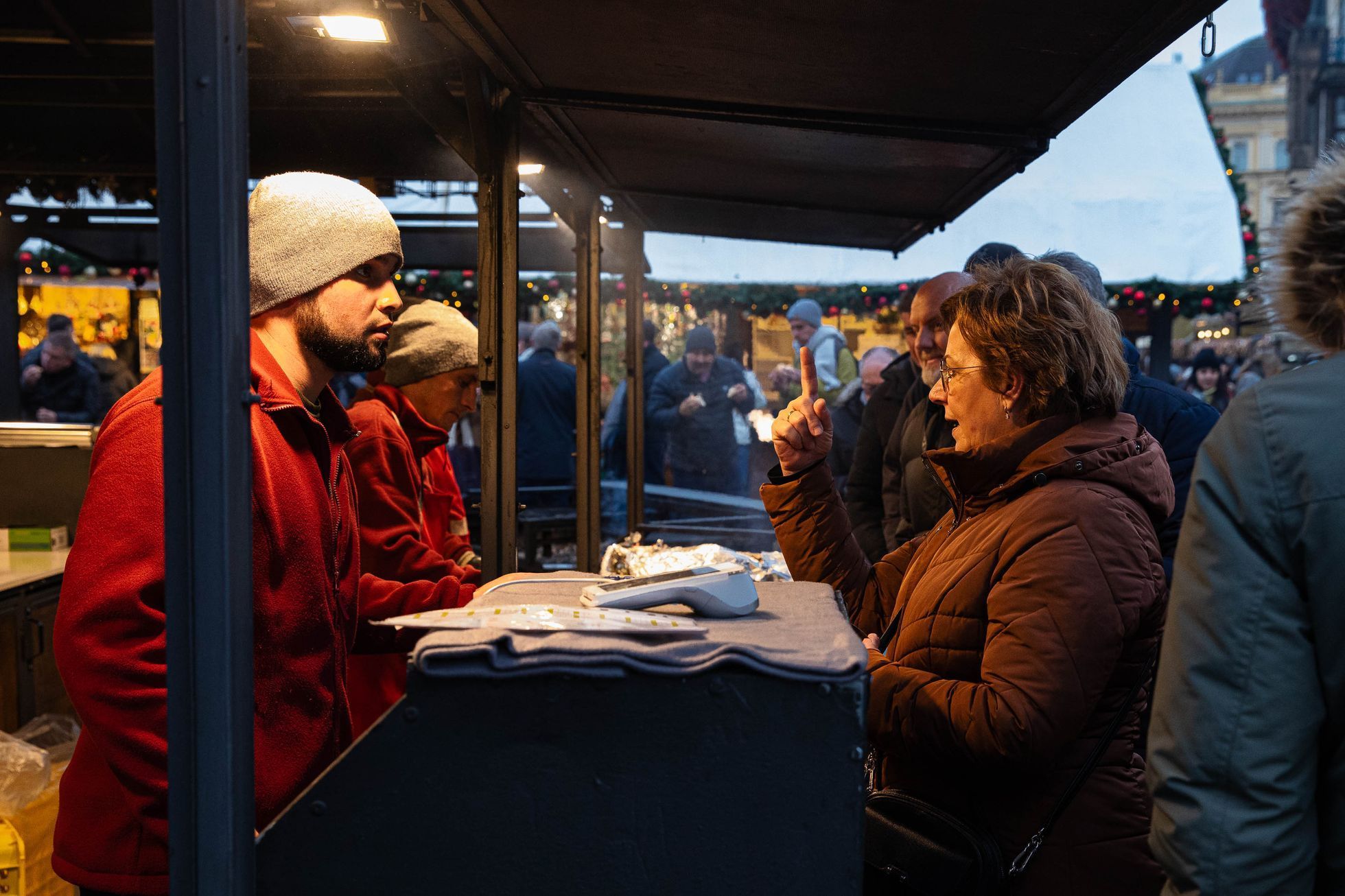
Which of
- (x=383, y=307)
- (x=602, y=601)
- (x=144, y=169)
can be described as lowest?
(x=602, y=601)

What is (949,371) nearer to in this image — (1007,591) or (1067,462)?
(1067,462)

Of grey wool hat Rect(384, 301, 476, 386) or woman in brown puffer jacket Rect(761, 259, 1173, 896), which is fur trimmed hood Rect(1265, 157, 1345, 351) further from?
grey wool hat Rect(384, 301, 476, 386)

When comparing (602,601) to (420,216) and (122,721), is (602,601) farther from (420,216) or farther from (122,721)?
(420,216)

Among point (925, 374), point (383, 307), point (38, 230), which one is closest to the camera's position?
point (383, 307)

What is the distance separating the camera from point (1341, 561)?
1193 mm

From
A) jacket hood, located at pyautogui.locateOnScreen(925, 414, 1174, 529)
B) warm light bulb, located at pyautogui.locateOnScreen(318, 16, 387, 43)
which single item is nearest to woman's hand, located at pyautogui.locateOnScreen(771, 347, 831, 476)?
jacket hood, located at pyautogui.locateOnScreen(925, 414, 1174, 529)

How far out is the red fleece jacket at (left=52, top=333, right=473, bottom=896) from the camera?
1.45 metres

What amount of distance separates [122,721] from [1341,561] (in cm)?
152

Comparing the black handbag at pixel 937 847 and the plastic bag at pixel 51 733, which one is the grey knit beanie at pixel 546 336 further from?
the black handbag at pixel 937 847

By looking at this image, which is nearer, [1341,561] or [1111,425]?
[1341,561]

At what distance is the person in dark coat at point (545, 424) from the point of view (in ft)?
27.6

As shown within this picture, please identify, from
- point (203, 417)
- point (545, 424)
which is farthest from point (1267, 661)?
point (545, 424)

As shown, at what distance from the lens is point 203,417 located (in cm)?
120

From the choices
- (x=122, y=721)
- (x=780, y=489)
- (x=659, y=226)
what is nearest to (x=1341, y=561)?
(x=780, y=489)
